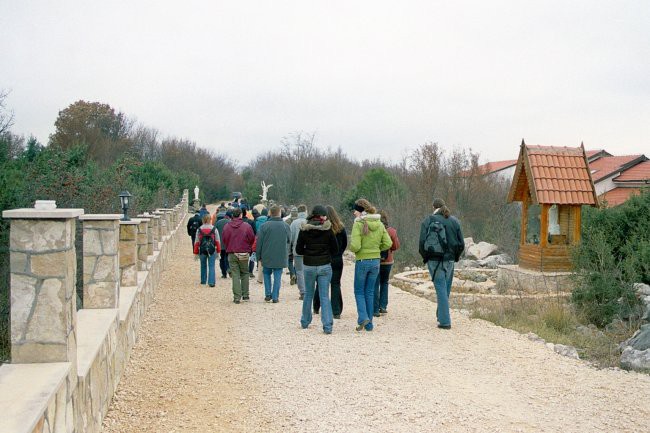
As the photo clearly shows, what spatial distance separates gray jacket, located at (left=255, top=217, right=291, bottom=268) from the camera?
41.2 feet

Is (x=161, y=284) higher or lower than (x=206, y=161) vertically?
lower

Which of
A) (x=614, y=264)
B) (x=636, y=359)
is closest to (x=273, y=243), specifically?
(x=636, y=359)

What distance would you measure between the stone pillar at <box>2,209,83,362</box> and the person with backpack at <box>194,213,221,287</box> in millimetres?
10553

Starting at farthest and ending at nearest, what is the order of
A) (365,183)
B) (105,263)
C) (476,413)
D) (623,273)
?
(365,183) → (623,273) → (105,263) → (476,413)

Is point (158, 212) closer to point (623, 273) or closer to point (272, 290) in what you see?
point (272, 290)

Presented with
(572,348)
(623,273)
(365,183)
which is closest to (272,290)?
(572,348)

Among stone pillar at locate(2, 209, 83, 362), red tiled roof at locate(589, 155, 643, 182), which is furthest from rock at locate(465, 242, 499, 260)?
red tiled roof at locate(589, 155, 643, 182)

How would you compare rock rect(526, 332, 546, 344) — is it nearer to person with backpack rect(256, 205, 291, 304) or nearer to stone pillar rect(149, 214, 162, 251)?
person with backpack rect(256, 205, 291, 304)

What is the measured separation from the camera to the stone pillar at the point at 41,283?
411cm

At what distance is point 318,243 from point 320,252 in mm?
140

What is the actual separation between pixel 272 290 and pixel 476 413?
7.44 metres

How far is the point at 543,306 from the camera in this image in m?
12.0

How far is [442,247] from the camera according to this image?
10289 mm

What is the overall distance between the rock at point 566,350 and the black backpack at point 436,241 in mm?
2191
